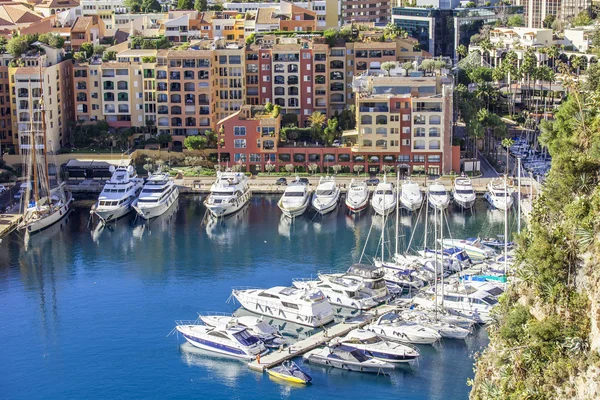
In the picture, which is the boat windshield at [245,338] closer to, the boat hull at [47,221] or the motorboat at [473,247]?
the motorboat at [473,247]

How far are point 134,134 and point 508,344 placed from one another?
7072 centimetres

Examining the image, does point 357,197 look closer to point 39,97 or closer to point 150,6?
point 39,97

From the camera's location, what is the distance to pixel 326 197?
90125 mm

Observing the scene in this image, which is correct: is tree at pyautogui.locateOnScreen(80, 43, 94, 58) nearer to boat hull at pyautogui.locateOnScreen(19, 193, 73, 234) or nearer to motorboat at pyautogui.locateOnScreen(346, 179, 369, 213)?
boat hull at pyautogui.locateOnScreen(19, 193, 73, 234)

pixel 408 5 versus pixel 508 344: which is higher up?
pixel 408 5

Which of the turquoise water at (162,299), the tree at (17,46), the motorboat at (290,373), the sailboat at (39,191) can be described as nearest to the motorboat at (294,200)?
the turquoise water at (162,299)

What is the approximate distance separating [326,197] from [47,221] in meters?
22.0

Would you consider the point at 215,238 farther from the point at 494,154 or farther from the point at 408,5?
the point at 408,5

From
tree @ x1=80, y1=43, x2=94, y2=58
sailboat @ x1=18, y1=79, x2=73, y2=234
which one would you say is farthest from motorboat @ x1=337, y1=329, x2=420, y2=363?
tree @ x1=80, y1=43, x2=94, y2=58

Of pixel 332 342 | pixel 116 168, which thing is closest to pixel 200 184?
pixel 116 168

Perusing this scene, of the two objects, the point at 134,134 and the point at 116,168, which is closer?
the point at 116,168

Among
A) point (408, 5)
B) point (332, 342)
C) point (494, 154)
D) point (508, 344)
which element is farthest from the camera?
point (408, 5)

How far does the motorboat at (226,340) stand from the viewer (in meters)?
58.3

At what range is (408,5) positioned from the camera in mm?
166125
